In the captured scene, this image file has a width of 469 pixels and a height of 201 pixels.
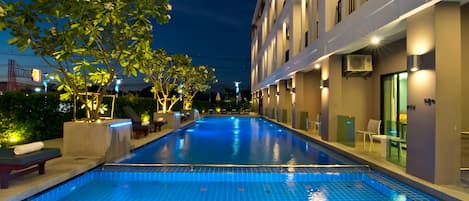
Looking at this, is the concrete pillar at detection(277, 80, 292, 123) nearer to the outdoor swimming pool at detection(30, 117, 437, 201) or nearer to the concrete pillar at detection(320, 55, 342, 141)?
the concrete pillar at detection(320, 55, 342, 141)

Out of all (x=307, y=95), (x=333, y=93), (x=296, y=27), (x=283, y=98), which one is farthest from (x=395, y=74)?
(x=283, y=98)

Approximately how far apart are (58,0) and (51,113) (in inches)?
212

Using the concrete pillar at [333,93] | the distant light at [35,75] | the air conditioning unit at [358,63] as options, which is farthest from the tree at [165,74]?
the distant light at [35,75]

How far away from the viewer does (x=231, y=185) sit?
640cm

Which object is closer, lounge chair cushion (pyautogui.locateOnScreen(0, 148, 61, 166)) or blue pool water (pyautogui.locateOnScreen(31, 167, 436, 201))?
lounge chair cushion (pyautogui.locateOnScreen(0, 148, 61, 166))

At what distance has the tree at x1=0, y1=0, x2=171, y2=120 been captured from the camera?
687 centimetres

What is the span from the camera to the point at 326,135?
10953mm

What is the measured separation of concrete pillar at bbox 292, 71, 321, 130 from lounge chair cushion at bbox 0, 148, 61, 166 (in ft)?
38.2

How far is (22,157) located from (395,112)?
380 inches

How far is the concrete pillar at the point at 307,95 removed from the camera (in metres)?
15.7

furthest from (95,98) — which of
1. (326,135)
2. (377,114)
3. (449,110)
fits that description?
(377,114)

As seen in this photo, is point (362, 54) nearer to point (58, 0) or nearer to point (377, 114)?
point (377, 114)

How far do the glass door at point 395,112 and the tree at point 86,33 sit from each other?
5.88 m

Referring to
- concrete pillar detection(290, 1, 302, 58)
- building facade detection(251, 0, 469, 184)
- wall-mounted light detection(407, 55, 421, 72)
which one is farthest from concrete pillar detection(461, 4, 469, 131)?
concrete pillar detection(290, 1, 302, 58)
